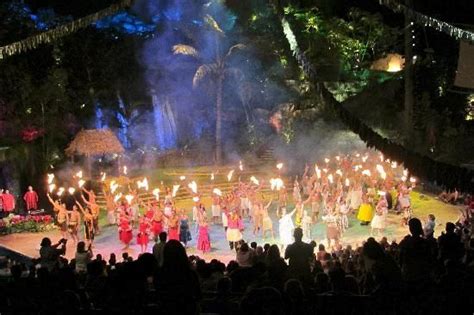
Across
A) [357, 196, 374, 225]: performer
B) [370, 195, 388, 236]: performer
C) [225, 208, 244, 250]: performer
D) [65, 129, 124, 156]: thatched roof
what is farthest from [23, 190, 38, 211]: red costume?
[370, 195, 388, 236]: performer

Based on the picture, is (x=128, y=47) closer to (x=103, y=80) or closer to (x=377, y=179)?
(x=103, y=80)

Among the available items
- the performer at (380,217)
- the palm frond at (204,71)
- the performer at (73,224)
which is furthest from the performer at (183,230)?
the palm frond at (204,71)

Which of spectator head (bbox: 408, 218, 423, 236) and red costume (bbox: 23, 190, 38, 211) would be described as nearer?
spectator head (bbox: 408, 218, 423, 236)

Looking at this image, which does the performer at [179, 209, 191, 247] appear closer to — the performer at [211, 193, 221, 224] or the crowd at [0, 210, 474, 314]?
the performer at [211, 193, 221, 224]

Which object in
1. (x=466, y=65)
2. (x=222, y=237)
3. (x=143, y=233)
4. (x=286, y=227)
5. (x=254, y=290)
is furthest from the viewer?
(x=222, y=237)

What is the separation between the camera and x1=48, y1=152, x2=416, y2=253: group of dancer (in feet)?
60.5

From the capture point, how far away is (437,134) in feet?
97.5

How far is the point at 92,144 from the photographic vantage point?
3019 cm

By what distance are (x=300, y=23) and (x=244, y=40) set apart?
450cm

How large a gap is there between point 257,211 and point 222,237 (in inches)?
68.8

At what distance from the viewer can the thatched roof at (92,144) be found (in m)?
30.1

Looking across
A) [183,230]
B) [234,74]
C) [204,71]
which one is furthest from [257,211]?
[234,74]

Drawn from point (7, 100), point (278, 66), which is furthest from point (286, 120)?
point (7, 100)

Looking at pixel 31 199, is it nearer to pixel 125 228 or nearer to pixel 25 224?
pixel 25 224
